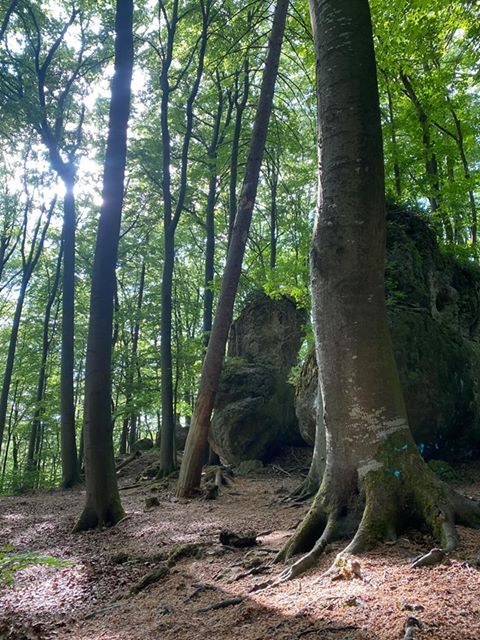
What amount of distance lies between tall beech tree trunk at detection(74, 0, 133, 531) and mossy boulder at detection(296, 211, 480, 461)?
3.78 meters

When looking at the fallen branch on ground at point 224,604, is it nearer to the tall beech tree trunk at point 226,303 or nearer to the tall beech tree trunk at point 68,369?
the tall beech tree trunk at point 226,303

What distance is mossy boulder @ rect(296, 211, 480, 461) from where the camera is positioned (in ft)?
27.2

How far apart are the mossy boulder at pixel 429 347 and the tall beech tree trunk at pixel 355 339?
184 inches

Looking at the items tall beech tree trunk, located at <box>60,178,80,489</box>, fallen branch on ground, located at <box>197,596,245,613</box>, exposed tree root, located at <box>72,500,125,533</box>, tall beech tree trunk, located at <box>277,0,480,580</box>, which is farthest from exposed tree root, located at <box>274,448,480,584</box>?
tall beech tree trunk, located at <box>60,178,80,489</box>

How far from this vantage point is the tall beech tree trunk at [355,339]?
325 cm

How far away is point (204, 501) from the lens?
347 inches

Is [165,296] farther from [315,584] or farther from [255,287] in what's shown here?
[315,584]

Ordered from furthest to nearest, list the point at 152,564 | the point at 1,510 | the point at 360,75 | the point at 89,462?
the point at 1,510 < the point at 89,462 < the point at 152,564 < the point at 360,75

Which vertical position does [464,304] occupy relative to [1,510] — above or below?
above

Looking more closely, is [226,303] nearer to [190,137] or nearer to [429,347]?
[429,347]

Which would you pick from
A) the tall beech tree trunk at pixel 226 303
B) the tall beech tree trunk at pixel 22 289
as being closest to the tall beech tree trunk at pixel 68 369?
the tall beech tree trunk at pixel 22 289

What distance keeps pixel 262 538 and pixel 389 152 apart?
1152 cm

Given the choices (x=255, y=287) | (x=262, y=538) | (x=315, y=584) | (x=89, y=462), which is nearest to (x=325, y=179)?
(x=315, y=584)

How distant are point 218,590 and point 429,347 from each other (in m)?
6.64
